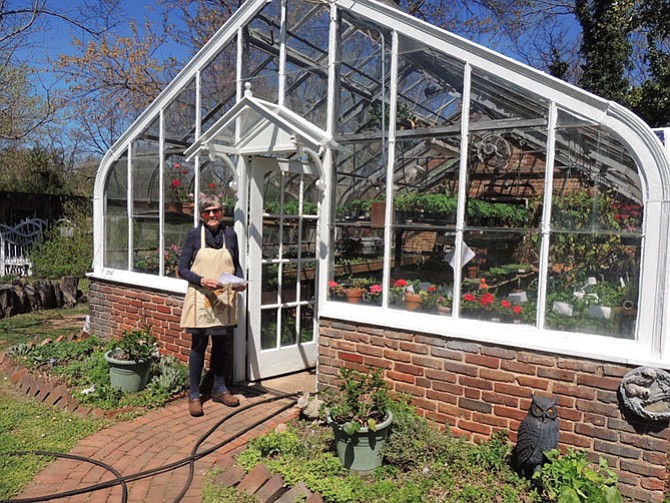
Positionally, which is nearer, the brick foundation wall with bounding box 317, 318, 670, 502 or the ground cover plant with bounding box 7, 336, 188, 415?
the brick foundation wall with bounding box 317, 318, 670, 502

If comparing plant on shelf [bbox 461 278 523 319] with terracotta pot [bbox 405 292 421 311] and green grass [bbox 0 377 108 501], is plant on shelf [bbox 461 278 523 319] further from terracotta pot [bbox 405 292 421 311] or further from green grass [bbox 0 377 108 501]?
green grass [bbox 0 377 108 501]

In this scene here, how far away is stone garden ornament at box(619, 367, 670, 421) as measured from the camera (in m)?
3.00

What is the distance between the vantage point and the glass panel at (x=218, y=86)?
530 centimetres

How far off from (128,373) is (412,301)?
9.20ft

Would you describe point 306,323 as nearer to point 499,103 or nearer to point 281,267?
point 281,267

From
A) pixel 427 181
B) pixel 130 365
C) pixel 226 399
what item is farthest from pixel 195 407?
pixel 427 181

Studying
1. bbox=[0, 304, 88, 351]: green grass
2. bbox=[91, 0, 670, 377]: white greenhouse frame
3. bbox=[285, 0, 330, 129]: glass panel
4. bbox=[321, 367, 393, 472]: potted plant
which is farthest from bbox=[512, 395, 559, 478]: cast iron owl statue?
bbox=[0, 304, 88, 351]: green grass

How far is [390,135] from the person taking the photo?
13.5ft

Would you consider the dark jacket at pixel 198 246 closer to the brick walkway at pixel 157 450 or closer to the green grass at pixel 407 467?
the brick walkway at pixel 157 450

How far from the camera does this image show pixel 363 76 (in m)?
4.31

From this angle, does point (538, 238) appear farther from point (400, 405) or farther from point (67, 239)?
point (67, 239)

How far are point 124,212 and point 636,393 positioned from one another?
5.68 m

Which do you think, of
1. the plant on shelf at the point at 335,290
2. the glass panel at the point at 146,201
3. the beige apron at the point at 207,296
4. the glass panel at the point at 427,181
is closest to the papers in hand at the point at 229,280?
the beige apron at the point at 207,296

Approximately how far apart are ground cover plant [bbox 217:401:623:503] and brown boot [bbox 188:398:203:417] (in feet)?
2.72
